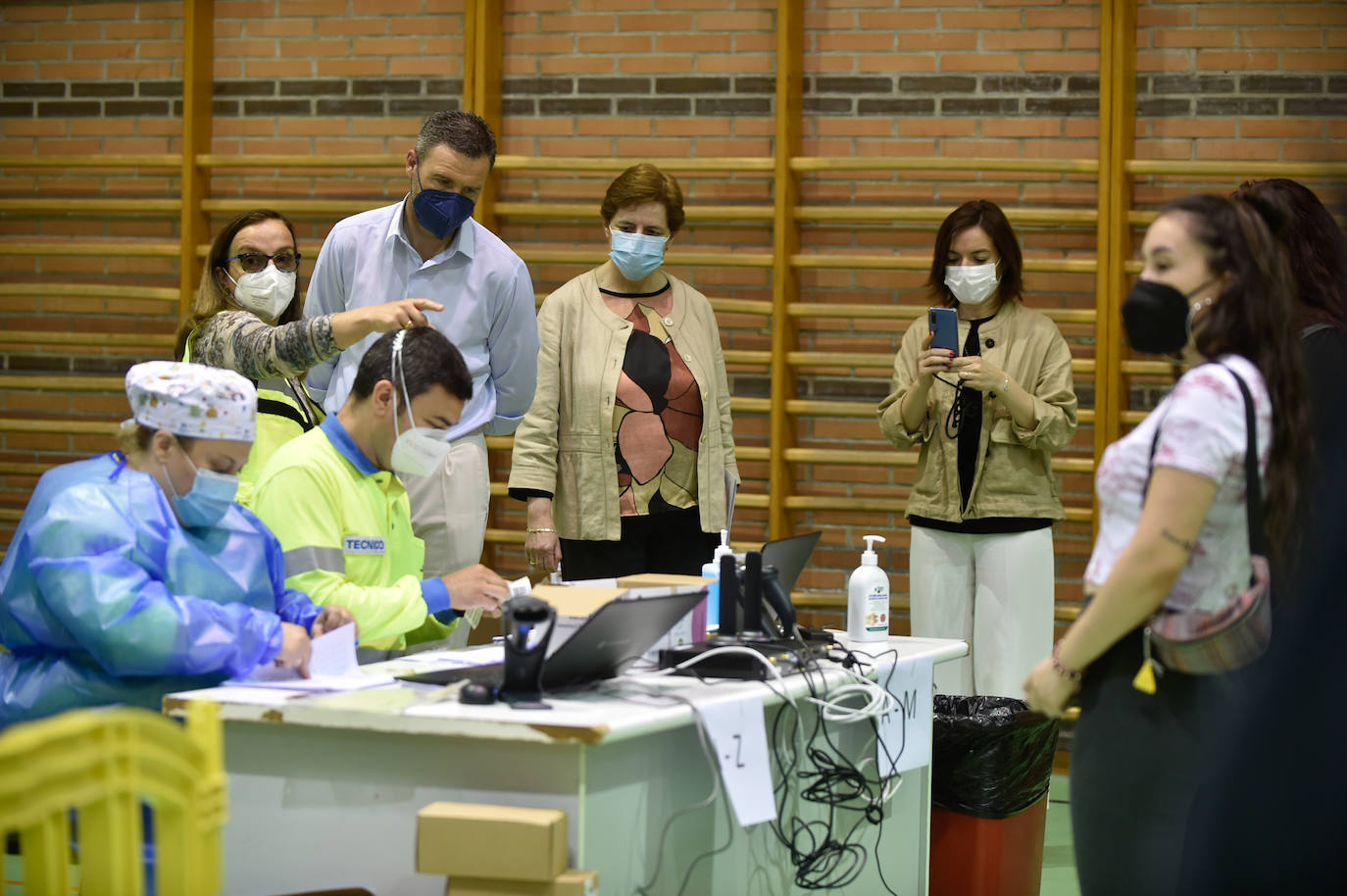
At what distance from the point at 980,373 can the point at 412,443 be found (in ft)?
5.44

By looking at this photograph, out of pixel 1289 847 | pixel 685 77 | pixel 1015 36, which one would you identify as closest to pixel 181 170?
pixel 685 77

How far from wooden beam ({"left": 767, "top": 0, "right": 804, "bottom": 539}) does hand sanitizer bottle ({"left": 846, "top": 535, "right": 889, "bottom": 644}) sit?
68.9 inches

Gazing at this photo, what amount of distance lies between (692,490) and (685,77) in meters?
1.81

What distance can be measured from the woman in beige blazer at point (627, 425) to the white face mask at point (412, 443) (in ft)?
3.38

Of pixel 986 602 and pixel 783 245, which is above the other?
pixel 783 245

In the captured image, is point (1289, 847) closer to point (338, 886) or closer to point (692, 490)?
point (338, 886)

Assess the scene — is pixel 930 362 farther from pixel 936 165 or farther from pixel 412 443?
pixel 412 443

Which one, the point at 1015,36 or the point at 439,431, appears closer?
the point at 439,431

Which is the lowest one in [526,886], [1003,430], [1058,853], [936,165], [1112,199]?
[1058,853]

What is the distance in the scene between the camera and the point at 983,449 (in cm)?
361

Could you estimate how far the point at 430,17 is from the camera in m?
4.89

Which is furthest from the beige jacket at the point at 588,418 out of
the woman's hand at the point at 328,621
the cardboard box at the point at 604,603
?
the woman's hand at the point at 328,621

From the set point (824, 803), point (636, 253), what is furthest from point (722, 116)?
point (824, 803)

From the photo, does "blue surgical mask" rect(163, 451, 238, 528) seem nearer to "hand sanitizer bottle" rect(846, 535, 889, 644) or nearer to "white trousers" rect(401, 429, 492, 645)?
"white trousers" rect(401, 429, 492, 645)
